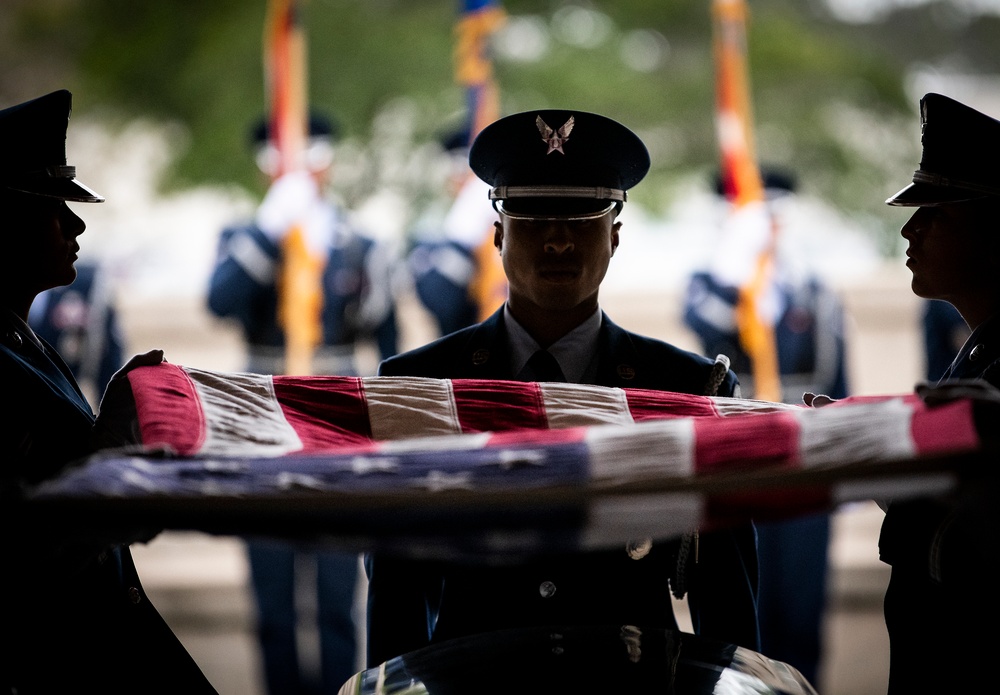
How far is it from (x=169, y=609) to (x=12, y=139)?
4.63 m

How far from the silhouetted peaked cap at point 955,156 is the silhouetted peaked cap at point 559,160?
1.90 ft

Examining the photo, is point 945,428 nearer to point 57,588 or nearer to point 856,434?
point 856,434

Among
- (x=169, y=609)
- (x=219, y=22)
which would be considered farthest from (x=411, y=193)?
(x=169, y=609)

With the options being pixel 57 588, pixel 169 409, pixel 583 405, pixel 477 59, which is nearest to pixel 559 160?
pixel 583 405

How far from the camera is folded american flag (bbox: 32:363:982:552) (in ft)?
5.74

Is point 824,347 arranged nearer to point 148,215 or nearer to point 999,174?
point 999,174

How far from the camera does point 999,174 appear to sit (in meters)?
2.21

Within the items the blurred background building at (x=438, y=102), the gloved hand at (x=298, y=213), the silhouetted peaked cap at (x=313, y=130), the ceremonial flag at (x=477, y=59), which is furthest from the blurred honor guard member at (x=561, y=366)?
the blurred background building at (x=438, y=102)

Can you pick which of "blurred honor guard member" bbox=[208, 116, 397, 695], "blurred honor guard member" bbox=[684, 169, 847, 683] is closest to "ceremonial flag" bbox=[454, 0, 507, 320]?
"blurred honor guard member" bbox=[208, 116, 397, 695]

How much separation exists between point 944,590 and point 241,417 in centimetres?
118

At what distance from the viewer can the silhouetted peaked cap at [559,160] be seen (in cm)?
255

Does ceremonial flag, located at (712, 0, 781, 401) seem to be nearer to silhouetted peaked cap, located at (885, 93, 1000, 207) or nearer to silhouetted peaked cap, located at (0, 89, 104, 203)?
silhouetted peaked cap, located at (885, 93, 1000, 207)

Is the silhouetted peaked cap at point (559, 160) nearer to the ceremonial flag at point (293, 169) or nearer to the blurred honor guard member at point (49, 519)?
the blurred honor guard member at point (49, 519)

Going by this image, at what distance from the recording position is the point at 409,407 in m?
2.35
